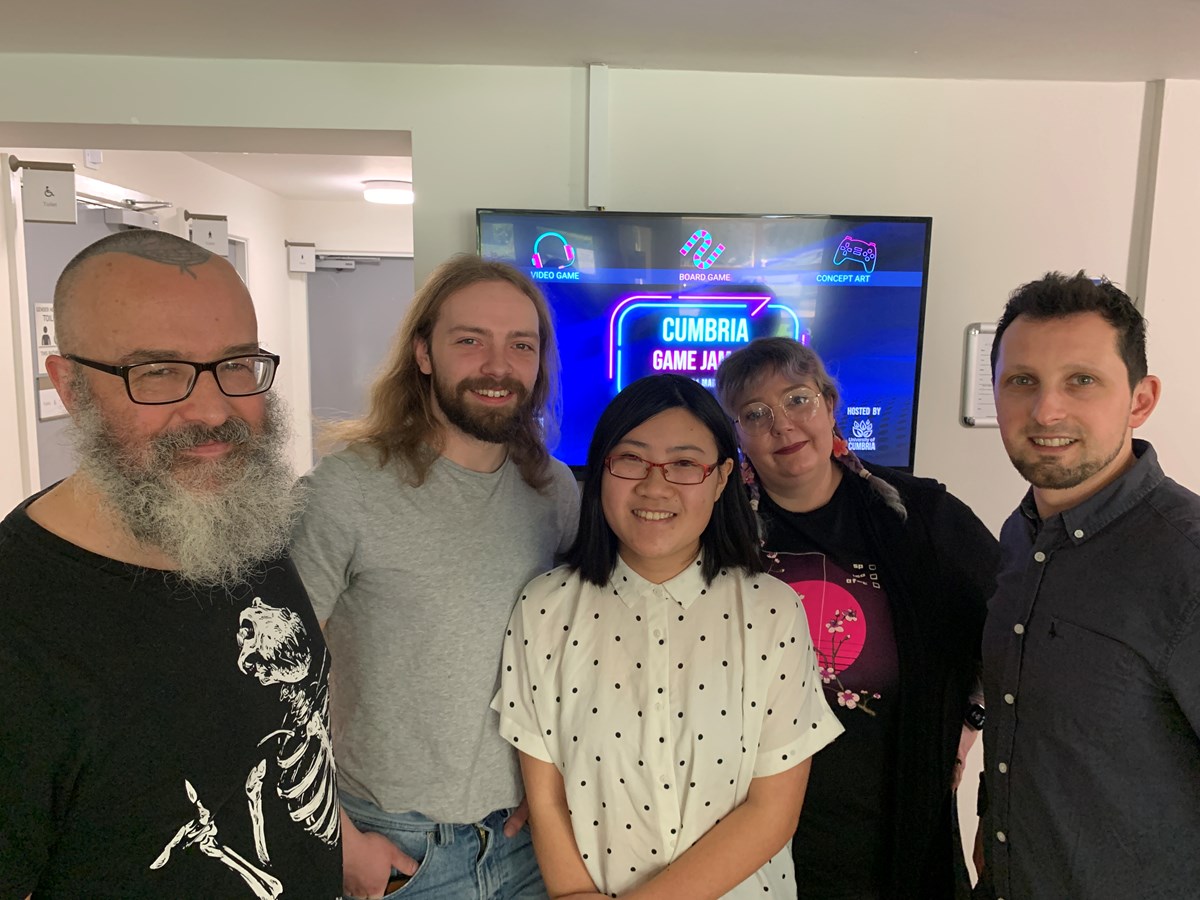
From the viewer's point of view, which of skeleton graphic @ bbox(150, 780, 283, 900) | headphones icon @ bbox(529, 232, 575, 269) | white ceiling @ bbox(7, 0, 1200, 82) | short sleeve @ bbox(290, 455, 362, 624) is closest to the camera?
skeleton graphic @ bbox(150, 780, 283, 900)

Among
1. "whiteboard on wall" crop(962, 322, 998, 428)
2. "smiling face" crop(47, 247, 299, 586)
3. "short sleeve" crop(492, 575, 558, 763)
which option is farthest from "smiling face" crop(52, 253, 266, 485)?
"whiteboard on wall" crop(962, 322, 998, 428)

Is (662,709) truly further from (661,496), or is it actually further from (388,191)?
(388,191)

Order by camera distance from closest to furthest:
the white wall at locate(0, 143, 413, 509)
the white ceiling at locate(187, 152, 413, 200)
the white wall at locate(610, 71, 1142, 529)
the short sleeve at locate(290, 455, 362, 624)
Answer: the short sleeve at locate(290, 455, 362, 624)
the white wall at locate(610, 71, 1142, 529)
the white wall at locate(0, 143, 413, 509)
the white ceiling at locate(187, 152, 413, 200)

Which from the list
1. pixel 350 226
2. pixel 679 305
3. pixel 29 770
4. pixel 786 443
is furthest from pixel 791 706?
pixel 350 226

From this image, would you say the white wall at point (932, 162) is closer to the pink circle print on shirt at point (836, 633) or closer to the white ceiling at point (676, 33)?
the white ceiling at point (676, 33)

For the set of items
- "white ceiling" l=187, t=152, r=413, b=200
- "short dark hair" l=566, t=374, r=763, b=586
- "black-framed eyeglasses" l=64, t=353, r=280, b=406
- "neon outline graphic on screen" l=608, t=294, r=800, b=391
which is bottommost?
"short dark hair" l=566, t=374, r=763, b=586

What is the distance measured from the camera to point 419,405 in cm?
151

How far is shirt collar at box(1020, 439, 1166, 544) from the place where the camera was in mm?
1172

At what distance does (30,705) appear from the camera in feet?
2.60

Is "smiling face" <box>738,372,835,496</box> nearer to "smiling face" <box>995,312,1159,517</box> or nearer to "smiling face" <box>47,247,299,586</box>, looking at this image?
"smiling face" <box>995,312,1159,517</box>

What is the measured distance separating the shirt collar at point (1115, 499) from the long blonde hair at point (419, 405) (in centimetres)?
99

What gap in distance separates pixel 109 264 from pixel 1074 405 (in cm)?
149

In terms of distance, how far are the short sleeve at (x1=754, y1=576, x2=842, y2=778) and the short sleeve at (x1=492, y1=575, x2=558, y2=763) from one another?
1.25 feet

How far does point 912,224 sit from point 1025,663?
1.61 meters
